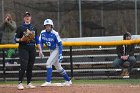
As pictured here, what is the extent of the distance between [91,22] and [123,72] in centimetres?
392

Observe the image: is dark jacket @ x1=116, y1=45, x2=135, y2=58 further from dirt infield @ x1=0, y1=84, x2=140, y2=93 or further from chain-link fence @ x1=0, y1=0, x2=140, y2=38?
chain-link fence @ x1=0, y1=0, x2=140, y2=38

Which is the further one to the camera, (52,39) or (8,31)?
(8,31)

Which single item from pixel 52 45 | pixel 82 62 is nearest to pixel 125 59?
pixel 82 62

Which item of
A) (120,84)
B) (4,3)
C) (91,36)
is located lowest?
(120,84)

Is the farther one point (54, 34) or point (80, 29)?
point (80, 29)

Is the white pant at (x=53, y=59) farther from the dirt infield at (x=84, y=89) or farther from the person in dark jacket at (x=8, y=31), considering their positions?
the person in dark jacket at (x=8, y=31)

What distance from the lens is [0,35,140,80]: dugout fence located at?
16.5 m

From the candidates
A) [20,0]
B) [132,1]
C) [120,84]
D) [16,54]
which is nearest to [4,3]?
[20,0]

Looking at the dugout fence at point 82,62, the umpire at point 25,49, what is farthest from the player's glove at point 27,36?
the dugout fence at point 82,62

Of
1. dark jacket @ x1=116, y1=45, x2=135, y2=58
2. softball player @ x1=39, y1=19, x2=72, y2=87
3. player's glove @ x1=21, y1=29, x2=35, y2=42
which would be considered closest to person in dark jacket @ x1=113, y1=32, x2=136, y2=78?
dark jacket @ x1=116, y1=45, x2=135, y2=58

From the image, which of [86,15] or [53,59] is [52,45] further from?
[86,15]

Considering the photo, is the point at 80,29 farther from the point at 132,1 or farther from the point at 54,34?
the point at 54,34

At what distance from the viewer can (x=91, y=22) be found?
19.5 metres

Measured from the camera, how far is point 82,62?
16859 millimetres
